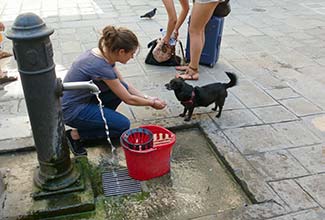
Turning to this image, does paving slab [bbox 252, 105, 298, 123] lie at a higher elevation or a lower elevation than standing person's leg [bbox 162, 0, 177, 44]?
lower

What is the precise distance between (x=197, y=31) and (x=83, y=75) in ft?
6.35

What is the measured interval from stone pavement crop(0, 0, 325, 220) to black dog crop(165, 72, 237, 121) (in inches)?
7.5

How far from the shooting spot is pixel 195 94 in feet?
11.4

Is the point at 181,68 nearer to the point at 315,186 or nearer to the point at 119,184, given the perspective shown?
the point at 119,184

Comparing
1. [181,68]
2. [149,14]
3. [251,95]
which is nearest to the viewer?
[251,95]

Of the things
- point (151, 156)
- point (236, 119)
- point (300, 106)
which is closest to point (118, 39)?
point (151, 156)

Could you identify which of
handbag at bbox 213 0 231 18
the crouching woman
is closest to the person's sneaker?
the crouching woman

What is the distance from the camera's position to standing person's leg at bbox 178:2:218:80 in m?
4.07

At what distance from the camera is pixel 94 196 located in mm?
2666

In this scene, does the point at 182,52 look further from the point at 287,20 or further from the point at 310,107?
the point at 287,20

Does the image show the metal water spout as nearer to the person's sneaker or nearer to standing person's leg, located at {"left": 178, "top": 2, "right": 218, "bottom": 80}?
the person's sneaker

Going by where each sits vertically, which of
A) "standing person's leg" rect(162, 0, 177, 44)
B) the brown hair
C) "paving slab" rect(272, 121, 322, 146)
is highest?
the brown hair

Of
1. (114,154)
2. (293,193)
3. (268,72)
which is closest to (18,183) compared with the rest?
(114,154)

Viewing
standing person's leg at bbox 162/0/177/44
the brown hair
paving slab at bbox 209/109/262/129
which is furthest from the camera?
standing person's leg at bbox 162/0/177/44
